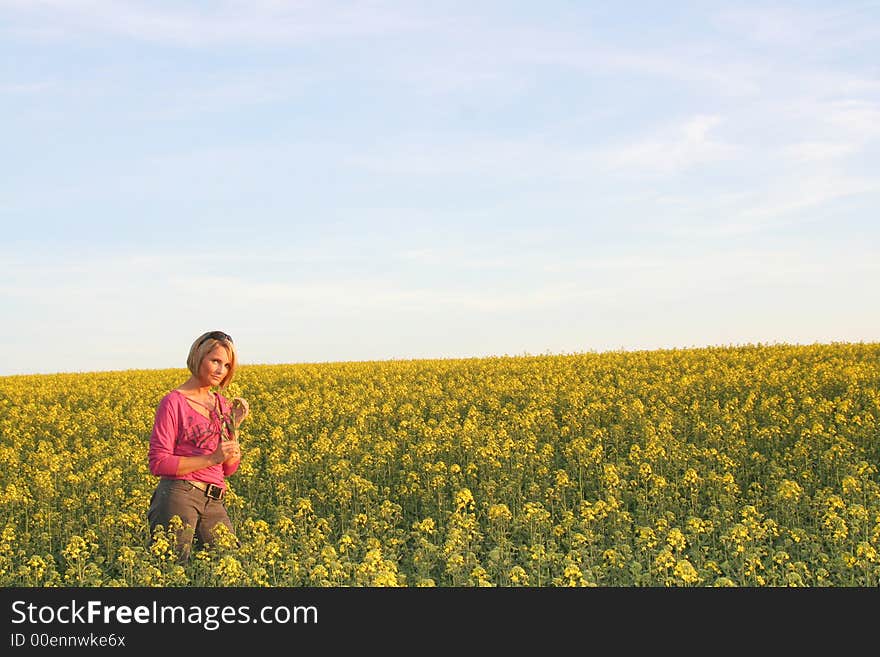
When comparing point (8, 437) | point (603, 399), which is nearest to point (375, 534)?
point (603, 399)

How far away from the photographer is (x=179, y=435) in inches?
322

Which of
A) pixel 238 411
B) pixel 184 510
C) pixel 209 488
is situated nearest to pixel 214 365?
pixel 238 411

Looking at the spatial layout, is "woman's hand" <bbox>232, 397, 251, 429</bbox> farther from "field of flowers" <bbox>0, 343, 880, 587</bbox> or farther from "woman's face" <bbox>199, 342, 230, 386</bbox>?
"field of flowers" <bbox>0, 343, 880, 587</bbox>

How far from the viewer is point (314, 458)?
52.0ft

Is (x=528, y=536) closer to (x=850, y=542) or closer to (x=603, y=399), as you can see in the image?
(x=850, y=542)

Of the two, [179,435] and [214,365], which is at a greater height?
[214,365]

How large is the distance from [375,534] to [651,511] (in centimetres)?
392

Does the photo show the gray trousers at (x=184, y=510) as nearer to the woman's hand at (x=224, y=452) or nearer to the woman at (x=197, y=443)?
the woman at (x=197, y=443)

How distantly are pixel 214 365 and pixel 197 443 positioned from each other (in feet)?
2.52

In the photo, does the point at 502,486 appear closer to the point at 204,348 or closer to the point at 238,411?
the point at 238,411

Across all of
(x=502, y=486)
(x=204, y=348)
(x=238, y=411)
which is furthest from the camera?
(x=502, y=486)

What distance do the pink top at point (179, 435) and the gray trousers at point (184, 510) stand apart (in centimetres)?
12

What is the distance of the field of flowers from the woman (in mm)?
301

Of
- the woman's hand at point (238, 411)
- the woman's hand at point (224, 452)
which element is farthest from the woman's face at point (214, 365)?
the woman's hand at point (224, 452)
